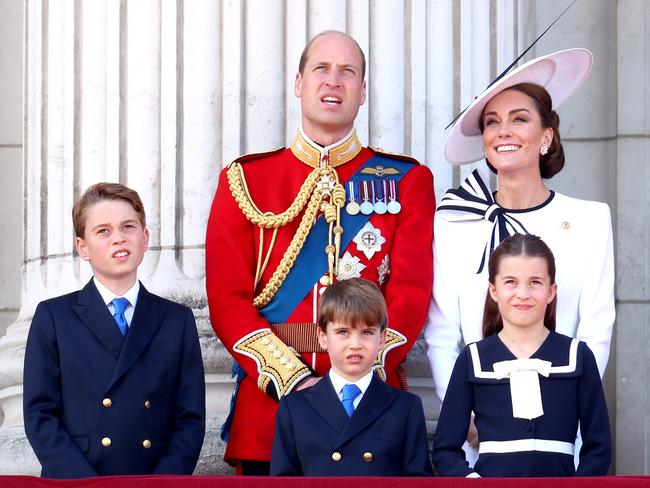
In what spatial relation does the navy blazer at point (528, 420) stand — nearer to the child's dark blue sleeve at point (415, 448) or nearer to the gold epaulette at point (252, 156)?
the child's dark blue sleeve at point (415, 448)

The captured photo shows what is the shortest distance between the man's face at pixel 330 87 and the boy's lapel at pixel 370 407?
95cm

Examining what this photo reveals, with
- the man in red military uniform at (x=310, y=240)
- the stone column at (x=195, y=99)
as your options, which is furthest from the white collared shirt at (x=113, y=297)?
the stone column at (x=195, y=99)

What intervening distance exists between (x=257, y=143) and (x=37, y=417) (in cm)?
166

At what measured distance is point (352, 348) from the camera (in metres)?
4.37

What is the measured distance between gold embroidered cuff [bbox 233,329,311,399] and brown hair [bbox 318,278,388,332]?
0.22 metres

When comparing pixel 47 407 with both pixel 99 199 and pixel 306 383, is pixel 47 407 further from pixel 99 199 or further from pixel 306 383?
pixel 306 383

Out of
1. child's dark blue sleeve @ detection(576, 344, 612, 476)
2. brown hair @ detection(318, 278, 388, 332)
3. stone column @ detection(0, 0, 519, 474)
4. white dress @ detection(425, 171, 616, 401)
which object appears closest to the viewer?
child's dark blue sleeve @ detection(576, 344, 612, 476)

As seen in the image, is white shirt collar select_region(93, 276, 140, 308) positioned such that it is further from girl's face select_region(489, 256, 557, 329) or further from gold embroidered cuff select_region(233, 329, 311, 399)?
girl's face select_region(489, 256, 557, 329)

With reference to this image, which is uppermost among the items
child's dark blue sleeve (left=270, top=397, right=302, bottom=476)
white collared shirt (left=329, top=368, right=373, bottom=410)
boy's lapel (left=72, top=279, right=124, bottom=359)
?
boy's lapel (left=72, top=279, right=124, bottom=359)

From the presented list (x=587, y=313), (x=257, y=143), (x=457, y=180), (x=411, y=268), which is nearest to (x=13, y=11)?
(x=257, y=143)

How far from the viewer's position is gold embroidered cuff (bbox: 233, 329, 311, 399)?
4.62 metres

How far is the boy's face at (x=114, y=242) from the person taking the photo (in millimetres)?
4566

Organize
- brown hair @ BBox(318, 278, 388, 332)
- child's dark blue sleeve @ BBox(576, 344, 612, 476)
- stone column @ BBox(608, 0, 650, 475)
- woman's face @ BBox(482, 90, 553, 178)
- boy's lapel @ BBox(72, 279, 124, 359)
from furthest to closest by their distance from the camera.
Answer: stone column @ BBox(608, 0, 650, 475)
woman's face @ BBox(482, 90, 553, 178)
boy's lapel @ BBox(72, 279, 124, 359)
brown hair @ BBox(318, 278, 388, 332)
child's dark blue sleeve @ BBox(576, 344, 612, 476)

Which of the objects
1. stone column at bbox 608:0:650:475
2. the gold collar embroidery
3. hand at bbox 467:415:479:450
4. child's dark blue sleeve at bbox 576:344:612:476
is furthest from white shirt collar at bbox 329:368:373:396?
stone column at bbox 608:0:650:475
